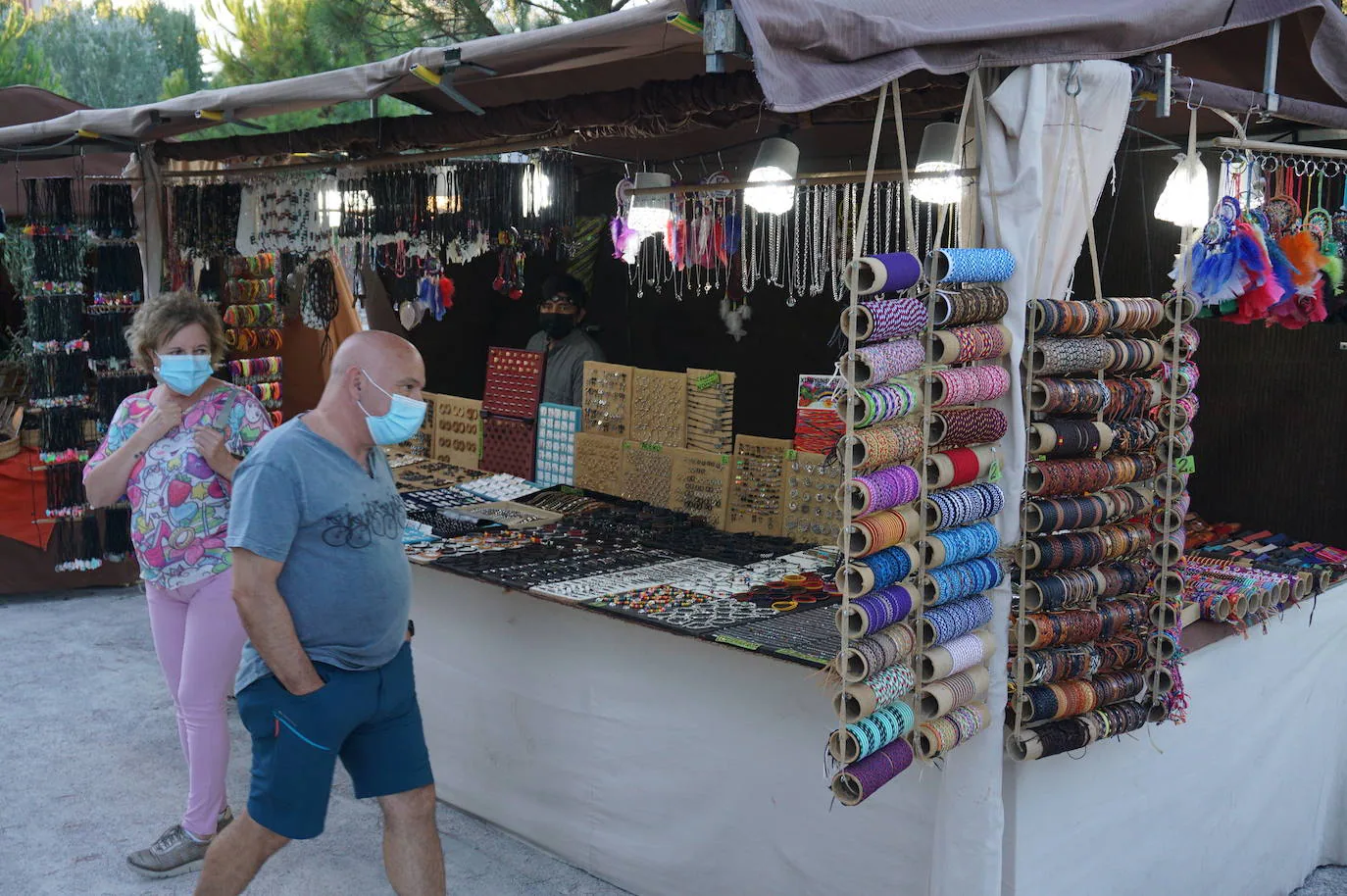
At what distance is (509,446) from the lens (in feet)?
19.4

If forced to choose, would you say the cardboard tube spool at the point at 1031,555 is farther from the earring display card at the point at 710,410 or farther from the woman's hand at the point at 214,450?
the earring display card at the point at 710,410

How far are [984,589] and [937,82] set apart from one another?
131 cm

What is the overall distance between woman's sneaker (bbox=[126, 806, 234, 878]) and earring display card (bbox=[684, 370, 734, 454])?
7.70ft

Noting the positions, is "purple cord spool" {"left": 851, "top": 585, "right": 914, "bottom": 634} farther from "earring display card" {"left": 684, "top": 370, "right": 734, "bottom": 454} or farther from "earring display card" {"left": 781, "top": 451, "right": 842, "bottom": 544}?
"earring display card" {"left": 684, "top": 370, "right": 734, "bottom": 454}

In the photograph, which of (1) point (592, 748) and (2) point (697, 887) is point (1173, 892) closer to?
(2) point (697, 887)

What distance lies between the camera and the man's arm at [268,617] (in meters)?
2.61

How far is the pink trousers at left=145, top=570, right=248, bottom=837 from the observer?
341 centimetres

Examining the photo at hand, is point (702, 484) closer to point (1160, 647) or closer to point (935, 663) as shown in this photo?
point (1160, 647)

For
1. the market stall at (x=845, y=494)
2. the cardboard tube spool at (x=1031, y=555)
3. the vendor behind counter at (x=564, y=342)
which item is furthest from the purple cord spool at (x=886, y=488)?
the vendor behind counter at (x=564, y=342)

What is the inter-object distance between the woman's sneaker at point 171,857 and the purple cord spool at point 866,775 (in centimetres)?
210

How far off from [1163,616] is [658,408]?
103 inches

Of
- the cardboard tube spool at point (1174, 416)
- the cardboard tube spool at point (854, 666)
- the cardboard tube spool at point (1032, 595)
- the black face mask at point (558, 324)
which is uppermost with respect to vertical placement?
the black face mask at point (558, 324)

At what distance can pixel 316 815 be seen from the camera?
2740 millimetres

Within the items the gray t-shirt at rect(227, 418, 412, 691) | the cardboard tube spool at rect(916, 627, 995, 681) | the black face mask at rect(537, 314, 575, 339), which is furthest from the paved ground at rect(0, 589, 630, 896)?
the black face mask at rect(537, 314, 575, 339)
